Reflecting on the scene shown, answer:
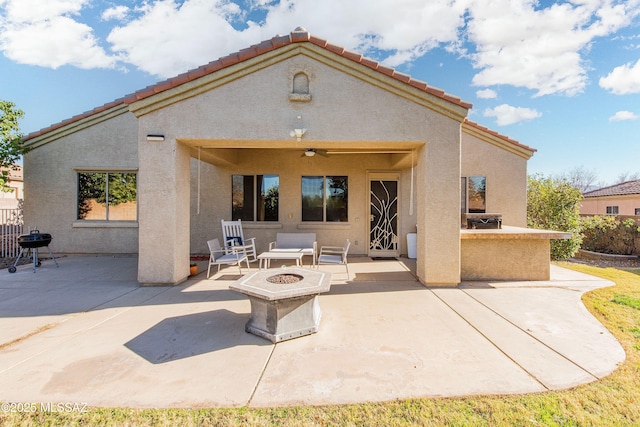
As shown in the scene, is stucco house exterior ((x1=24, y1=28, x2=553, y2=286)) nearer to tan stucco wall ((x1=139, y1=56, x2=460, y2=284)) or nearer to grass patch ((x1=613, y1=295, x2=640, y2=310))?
tan stucco wall ((x1=139, y1=56, x2=460, y2=284))

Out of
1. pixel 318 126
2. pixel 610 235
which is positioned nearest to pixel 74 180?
pixel 318 126

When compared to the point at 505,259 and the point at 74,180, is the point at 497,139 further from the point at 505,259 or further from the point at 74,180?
the point at 74,180

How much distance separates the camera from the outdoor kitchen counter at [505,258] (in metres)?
7.57

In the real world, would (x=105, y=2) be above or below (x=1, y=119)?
above

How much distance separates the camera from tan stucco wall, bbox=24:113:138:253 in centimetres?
1076

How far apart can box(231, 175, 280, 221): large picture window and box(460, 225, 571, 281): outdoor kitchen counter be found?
22.2 ft

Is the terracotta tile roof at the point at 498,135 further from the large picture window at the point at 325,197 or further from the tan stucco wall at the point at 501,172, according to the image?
the large picture window at the point at 325,197

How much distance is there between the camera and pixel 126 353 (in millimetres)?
3777

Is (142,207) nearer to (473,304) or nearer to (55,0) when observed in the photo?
(55,0)

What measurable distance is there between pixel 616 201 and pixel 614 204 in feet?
1.33

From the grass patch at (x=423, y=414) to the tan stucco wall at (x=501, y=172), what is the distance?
29.2 feet

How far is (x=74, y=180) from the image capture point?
10883 mm

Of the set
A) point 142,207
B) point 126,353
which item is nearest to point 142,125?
point 142,207

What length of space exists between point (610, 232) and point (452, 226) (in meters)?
13.2
